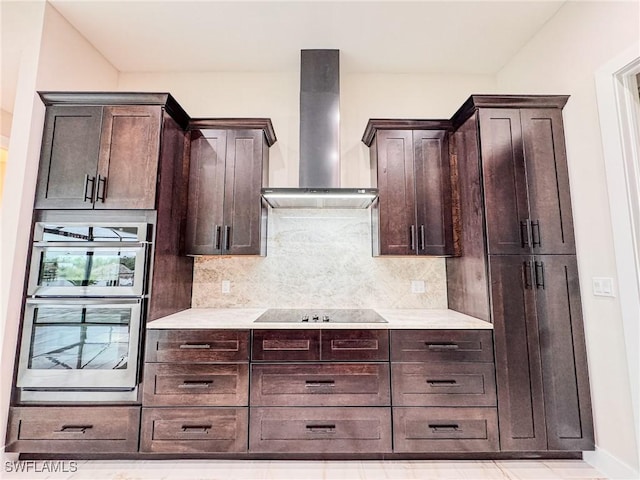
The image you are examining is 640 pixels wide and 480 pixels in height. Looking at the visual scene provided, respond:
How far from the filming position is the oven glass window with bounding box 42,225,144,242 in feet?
6.86

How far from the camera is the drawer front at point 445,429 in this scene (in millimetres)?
1994

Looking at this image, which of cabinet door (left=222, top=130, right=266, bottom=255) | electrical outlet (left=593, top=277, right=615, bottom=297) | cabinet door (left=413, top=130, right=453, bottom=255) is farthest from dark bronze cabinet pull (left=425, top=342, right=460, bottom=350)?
cabinet door (left=222, top=130, right=266, bottom=255)

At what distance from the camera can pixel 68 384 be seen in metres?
2.01

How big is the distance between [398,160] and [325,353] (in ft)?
5.52

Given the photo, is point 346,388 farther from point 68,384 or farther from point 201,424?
point 68,384

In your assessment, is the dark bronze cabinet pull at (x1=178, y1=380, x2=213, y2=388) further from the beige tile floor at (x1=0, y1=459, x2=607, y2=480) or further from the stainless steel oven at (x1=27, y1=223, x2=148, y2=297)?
the stainless steel oven at (x1=27, y1=223, x2=148, y2=297)

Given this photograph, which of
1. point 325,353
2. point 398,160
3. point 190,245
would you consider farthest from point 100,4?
point 325,353

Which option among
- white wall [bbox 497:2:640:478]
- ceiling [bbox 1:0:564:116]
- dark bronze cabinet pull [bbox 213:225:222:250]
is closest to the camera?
white wall [bbox 497:2:640:478]

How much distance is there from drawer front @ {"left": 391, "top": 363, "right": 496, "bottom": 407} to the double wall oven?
1.81 m

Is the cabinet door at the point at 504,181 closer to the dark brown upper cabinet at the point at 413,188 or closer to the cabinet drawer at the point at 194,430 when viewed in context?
the dark brown upper cabinet at the point at 413,188

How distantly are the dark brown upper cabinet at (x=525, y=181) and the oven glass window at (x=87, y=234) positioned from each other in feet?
8.41

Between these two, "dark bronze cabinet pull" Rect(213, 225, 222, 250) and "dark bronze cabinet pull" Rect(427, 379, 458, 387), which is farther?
"dark bronze cabinet pull" Rect(213, 225, 222, 250)

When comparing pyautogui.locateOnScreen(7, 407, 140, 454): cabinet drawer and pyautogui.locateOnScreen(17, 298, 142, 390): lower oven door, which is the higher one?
pyautogui.locateOnScreen(17, 298, 142, 390): lower oven door

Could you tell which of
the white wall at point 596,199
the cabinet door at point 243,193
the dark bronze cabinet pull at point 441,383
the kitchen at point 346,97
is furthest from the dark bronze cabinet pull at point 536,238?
the cabinet door at point 243,193
